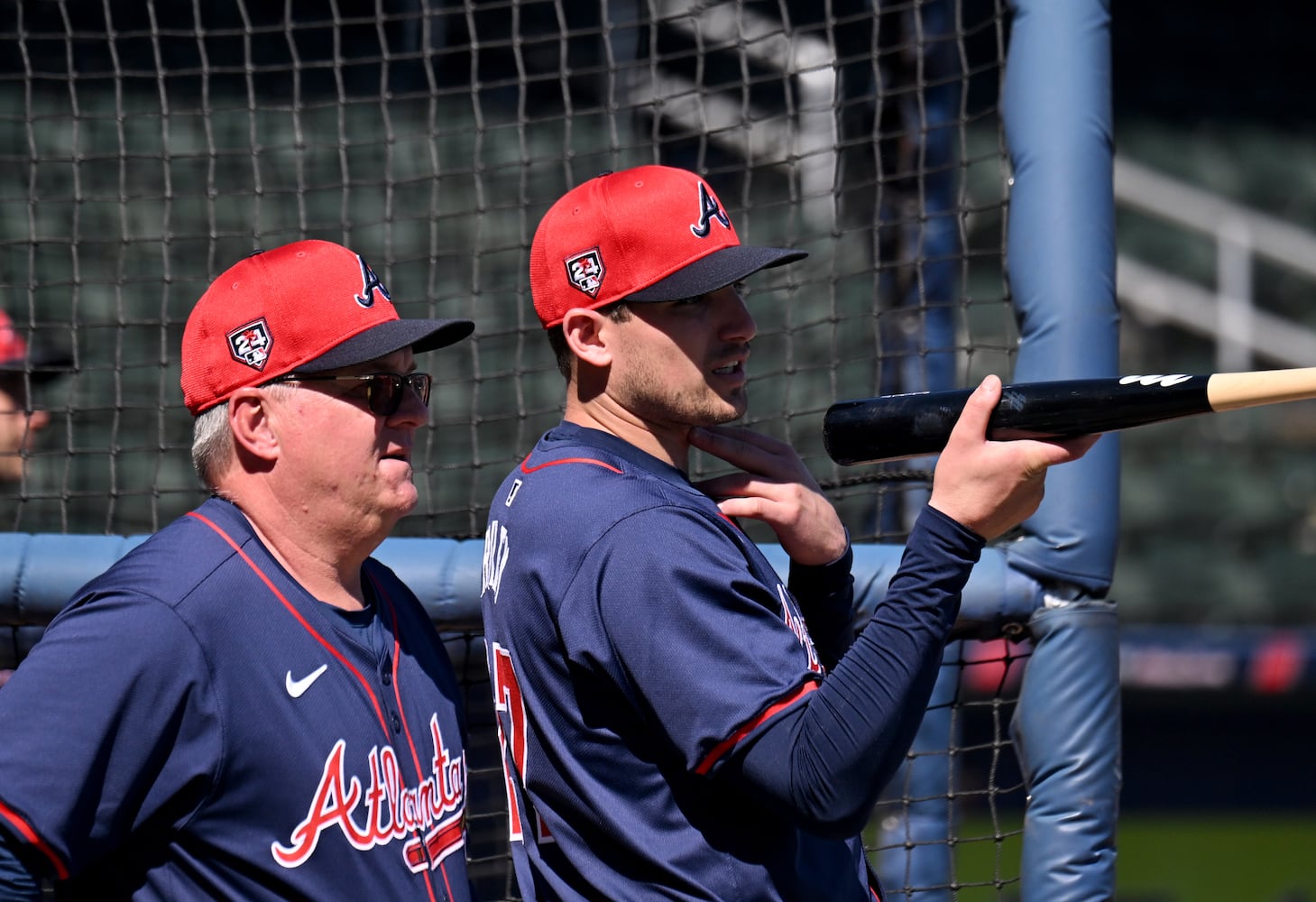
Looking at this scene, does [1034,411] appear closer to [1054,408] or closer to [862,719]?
[1054,408]

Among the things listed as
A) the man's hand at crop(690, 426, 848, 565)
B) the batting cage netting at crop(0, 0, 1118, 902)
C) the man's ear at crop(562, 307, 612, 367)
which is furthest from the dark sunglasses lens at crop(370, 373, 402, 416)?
the batting cage netting at crop(0, 0, 1118, 902)

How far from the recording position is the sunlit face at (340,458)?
5.27 ft

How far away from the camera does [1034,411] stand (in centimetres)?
140

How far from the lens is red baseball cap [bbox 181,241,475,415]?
162 cm

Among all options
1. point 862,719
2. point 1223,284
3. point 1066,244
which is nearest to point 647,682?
point 862,719

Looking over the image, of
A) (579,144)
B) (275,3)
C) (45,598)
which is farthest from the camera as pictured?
(579,144)

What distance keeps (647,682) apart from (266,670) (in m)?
0.45

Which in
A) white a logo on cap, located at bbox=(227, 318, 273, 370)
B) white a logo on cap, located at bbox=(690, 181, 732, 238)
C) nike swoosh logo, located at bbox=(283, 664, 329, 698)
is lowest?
nike swoosh logo, located at bbox=(283, 664, 329, 698)

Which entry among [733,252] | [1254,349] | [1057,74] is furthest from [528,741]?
[1254,349]

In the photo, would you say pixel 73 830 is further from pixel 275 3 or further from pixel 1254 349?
pixel 1254 349

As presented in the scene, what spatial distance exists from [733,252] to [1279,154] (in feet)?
22.8

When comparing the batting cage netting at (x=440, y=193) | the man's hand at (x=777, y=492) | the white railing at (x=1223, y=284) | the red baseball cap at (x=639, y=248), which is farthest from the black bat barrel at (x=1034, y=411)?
the white railing at (x=1223, y=284)

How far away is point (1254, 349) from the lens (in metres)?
6.71

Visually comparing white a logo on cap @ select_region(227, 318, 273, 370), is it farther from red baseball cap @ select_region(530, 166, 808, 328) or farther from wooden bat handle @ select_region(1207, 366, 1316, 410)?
wooden bat handle @ select_region(1207, 366, 1316, 410)
